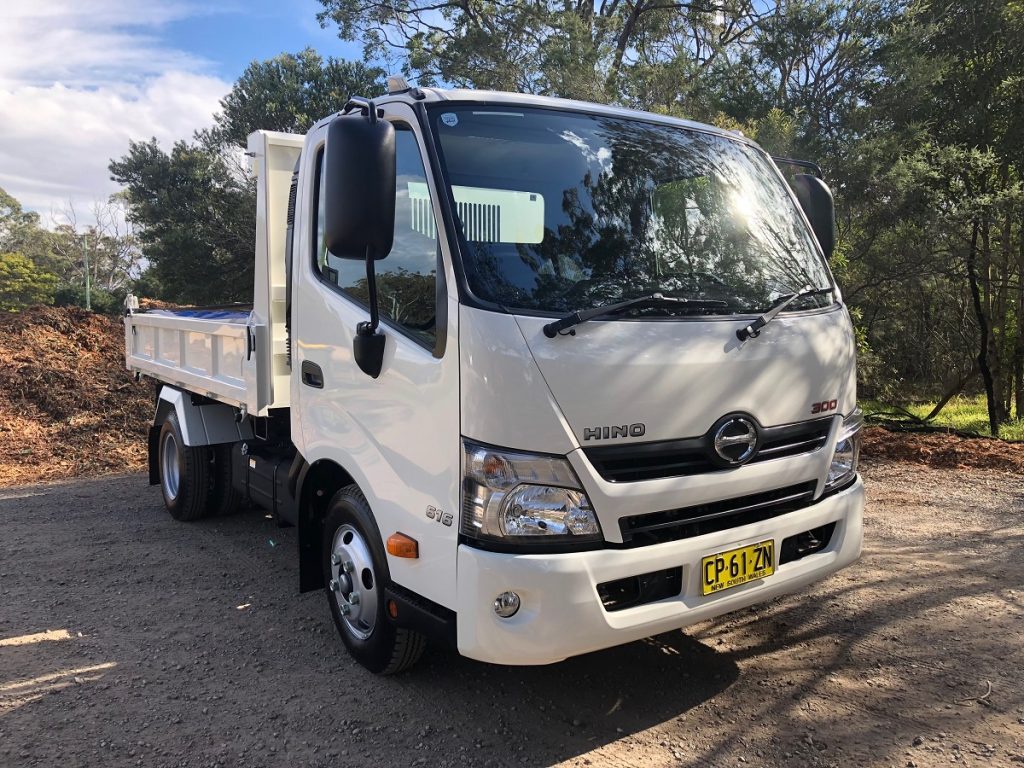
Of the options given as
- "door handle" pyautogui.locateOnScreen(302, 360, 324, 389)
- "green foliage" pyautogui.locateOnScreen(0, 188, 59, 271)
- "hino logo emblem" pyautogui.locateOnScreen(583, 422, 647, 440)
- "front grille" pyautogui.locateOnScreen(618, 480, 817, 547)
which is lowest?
"front grille" pyautogui.locateOnScreen(618, 480, 817, 547)

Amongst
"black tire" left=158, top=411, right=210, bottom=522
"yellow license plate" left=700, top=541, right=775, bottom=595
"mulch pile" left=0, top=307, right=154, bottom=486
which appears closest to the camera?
"yellow license plate" left=700, top=541, right=775, bottom=595

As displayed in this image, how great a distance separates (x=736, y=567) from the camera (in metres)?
2.76

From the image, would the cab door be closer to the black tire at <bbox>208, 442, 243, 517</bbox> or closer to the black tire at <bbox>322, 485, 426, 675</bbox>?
the black tire at <bbox>322, 485, 426, 675</bbox>

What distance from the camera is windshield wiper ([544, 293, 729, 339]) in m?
2.51

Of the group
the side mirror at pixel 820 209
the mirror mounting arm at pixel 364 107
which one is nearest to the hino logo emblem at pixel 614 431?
the mirror mounting arm at pixel 364 107

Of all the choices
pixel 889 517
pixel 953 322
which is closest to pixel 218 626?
pixel 889 517

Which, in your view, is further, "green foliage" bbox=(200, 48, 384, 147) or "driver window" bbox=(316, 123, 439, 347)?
"green foliage" bbox=(200, 48, 384, 147)

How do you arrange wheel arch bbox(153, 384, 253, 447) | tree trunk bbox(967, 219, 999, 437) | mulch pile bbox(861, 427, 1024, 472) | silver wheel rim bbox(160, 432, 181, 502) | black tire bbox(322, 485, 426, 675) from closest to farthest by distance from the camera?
1. black tire bbox(322, 485, 426, 675)
2. wheel arch bbox(153, 384, 253, 447)
3. silver wheel rim bbox(160, 432, 181, 502)
4. mulch pile bbox(861, 427, 1024, 472)
5. tree trunk bbox(967, 219, 999, 437)

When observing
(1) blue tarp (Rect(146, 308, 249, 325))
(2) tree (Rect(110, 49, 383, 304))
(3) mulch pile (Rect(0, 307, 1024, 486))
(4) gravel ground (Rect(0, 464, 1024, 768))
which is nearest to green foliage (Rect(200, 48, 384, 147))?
(2) tree (Rect(110, 49, 383, 304))

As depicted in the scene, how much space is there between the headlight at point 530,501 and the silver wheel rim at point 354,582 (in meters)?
0.87

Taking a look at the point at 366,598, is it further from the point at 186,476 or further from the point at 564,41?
the point at 564,41

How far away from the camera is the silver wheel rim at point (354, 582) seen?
10.5 feet

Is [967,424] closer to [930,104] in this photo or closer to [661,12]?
[930,104]

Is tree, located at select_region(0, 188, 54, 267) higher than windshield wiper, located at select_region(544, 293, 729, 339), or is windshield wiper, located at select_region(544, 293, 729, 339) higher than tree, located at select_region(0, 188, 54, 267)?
tree, located at select_region(0, 188, 54, 267)
